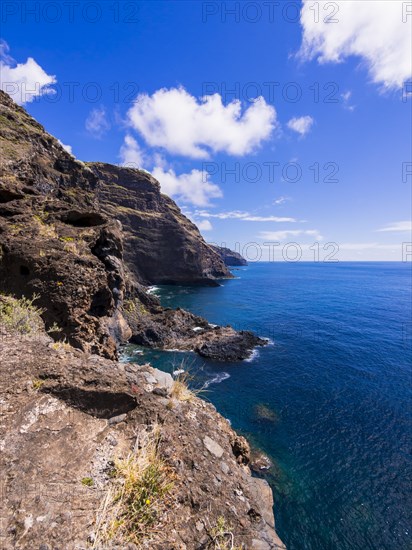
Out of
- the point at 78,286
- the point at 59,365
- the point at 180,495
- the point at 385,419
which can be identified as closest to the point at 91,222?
the point at 78,286

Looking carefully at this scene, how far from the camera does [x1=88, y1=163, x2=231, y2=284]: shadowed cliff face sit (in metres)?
93.6

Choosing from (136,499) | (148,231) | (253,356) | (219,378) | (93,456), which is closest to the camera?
(136,499)

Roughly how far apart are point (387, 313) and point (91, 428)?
69007mm

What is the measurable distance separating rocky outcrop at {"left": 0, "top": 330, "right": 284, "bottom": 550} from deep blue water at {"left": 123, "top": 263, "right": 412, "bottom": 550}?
43.6 feet

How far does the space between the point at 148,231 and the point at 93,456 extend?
96777 mm

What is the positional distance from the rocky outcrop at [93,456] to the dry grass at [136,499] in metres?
0.05

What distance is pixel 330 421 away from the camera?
22.2 meters

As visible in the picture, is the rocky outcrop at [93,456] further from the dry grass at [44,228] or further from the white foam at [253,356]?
the white foam at [253,356]

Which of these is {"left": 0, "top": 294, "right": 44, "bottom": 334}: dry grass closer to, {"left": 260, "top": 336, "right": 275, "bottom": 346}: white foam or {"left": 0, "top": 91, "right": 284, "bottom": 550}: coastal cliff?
{"left": 0, "top": 91, "right": 284, "bottom": 550}: coastal cliff

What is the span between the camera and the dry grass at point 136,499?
3576 mm

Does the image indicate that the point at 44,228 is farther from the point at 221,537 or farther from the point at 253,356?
the point at 253,356

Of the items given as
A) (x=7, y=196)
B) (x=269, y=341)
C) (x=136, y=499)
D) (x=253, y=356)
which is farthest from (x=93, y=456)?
(x=269, y=341)

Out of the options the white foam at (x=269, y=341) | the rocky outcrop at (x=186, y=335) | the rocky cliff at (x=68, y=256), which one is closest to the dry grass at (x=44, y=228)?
the rocky cliff at (x=68, y=256)

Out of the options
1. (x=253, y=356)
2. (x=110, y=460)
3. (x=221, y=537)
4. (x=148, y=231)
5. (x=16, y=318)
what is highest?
(x=148, y=231)
